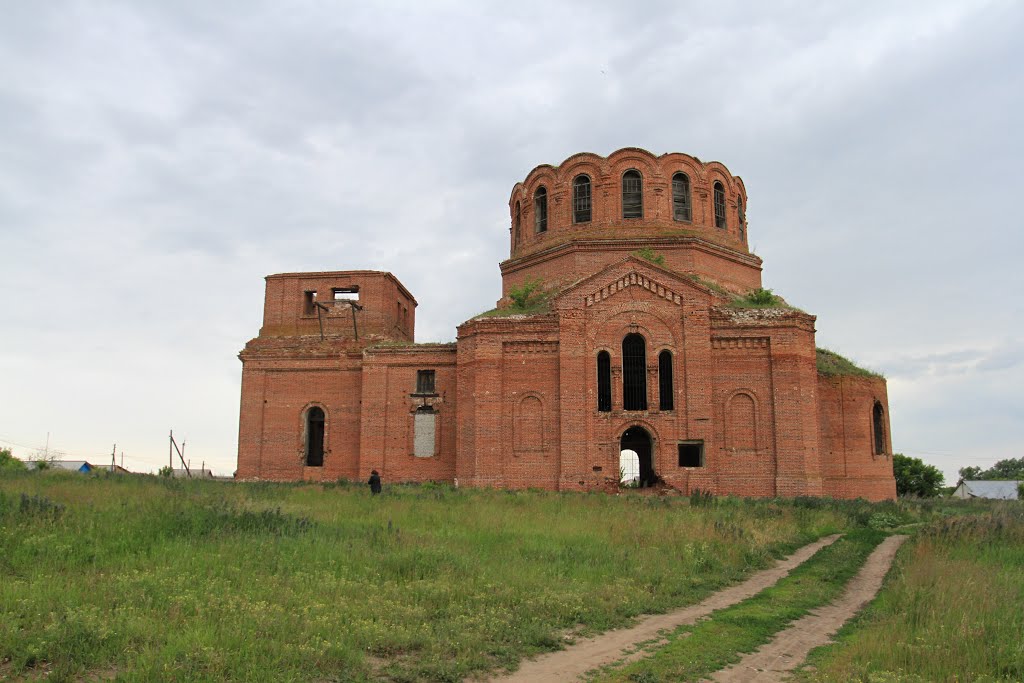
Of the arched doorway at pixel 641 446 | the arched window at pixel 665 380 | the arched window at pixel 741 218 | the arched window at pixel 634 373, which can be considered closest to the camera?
the arched window at pixel 665 380

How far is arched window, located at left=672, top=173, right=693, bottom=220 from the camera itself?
1055 inches

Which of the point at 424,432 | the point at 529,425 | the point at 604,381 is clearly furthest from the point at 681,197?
the point at 424,432

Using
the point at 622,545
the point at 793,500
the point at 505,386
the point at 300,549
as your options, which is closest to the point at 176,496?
the point at 300,549

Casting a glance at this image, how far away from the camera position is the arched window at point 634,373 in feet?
76.5

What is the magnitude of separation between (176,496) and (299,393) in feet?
42.6

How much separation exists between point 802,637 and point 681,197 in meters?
20.6

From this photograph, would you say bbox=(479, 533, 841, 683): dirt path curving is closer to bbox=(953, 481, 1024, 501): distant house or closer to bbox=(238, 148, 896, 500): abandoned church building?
bbox=(238, 148, 896, 500): abandoned church building

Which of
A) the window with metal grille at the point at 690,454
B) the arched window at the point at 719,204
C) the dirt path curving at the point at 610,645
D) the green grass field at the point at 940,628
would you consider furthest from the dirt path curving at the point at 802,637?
the arched window at the point at 719,204

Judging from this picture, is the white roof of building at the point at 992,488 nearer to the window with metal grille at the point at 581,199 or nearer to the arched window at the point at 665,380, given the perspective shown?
the arched window at the point at 665,380

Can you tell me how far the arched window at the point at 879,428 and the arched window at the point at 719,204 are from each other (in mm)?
8259

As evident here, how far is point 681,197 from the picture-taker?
2697 centimetres

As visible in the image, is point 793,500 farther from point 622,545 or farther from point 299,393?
point 299,393

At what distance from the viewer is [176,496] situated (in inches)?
567

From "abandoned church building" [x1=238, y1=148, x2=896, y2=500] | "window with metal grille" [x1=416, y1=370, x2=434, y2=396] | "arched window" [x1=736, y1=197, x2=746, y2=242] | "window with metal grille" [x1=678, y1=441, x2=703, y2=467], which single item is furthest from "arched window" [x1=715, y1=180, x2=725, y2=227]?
"window with metal grille" [x1=416, y1=370, x2=434, y2=396]
